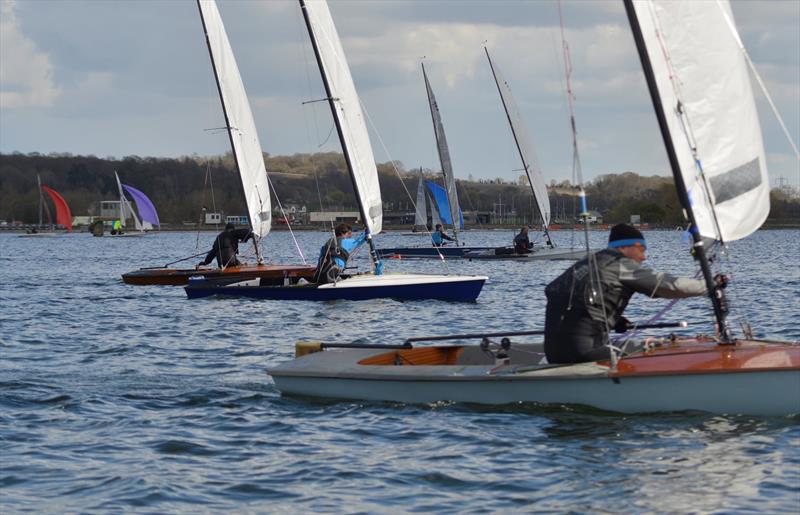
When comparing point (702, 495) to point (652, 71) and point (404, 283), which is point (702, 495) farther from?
point (404, 283)

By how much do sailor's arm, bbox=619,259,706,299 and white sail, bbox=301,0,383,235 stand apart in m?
16.7

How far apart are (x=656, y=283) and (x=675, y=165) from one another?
1280 mm

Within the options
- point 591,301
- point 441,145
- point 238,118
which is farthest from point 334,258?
point 441,145

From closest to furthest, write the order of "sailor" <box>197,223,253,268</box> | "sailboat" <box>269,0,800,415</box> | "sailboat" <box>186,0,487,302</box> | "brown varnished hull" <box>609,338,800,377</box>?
"brown varnished hull" <box>609,338,800,377</box> < "sailboat" <box>269,0,800,415</box> < "sailboat" <box>186,0,487,302</box> < "sailor" <box>197,223,253,268</box>

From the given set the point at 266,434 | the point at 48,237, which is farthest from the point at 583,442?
the point at 48,237

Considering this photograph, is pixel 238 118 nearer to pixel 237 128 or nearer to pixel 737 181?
pixel 237 128

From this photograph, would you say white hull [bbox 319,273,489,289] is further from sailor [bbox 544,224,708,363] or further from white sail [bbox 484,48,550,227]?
white sail [bbox 484,48,550,227]

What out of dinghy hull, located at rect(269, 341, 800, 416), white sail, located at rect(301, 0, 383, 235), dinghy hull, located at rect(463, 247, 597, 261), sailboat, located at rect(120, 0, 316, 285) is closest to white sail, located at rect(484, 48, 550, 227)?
dinghy hull, located at rect(463, 247, 597, 261)

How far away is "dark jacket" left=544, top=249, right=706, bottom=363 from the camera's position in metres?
11.8

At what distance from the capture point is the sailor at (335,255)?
2625 cm

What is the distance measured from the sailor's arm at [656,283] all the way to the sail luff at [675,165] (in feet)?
0.82

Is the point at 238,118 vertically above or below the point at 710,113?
above

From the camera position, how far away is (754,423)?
11508mm

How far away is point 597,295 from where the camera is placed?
1188cm
